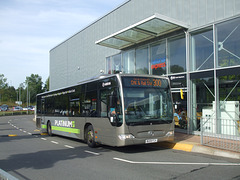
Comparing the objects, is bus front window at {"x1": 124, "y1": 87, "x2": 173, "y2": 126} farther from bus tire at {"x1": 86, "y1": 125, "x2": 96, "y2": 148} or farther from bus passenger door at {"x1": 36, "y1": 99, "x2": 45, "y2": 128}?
bus passenger door at {"x1": 36, "y1": 99, "x2": 45, "y2": 128}

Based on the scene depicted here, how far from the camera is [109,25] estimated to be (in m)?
20.0

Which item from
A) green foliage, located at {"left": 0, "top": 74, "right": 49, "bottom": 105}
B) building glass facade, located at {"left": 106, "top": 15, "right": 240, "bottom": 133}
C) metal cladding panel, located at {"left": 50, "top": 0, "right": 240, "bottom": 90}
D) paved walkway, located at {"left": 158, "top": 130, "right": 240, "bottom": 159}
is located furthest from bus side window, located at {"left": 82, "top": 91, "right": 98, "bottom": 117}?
green foliage, located at {"left": 0, "top": 74, "right": 49, "bottom": 105}

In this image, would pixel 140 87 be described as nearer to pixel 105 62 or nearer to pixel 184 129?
pixel 184 129

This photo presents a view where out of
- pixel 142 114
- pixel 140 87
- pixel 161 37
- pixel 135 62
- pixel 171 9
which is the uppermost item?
pixel 171 9

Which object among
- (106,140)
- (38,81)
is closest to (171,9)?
(106,140)

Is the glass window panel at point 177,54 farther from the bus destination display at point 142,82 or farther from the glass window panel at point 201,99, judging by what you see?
the bus destination display at point 142,82

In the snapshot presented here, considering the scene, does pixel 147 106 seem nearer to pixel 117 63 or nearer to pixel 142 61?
pixel 142 61

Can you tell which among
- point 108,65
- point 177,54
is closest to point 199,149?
point 177,54

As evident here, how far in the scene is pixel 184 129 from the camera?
13.3 meters

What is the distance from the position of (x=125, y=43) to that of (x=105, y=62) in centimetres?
439

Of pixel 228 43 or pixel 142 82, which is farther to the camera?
pixel 228 43

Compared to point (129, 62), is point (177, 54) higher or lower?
lower

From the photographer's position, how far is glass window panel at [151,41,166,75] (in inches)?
574

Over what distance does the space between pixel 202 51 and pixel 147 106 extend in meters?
5.58
